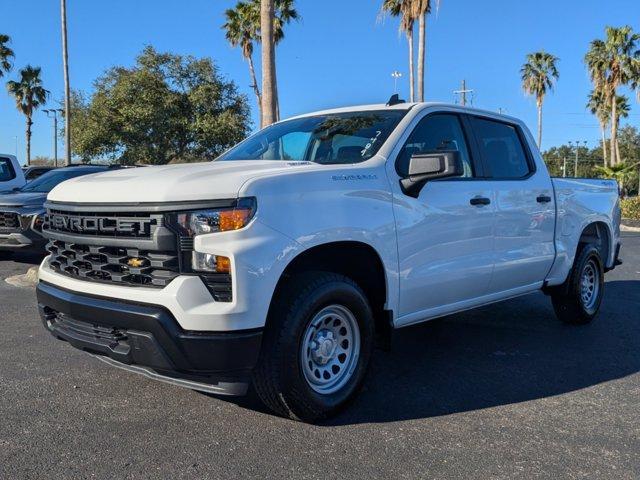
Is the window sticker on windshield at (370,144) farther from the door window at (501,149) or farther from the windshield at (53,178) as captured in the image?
the windshield at (53,178)

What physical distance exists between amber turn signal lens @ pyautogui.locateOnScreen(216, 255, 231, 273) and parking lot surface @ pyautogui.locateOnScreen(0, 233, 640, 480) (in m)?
0.98

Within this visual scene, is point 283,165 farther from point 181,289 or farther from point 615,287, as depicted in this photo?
point 615,287

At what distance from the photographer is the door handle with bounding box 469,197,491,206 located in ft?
15.2

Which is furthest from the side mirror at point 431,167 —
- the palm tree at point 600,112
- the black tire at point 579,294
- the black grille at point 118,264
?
the palm tree at point 600,112

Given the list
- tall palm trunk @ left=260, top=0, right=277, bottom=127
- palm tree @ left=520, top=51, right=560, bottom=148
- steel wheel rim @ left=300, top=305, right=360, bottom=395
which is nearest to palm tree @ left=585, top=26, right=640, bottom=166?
palm tree @ left=520, top=51, right=560, bottom=148

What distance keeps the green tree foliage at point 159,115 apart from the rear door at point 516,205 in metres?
26.3

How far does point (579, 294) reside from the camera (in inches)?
247

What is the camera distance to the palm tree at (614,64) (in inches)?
1453

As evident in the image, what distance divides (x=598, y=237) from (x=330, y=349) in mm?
4261

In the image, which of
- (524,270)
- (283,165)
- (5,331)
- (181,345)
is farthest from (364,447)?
(5,331)

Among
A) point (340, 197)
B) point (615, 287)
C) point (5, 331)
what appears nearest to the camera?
point (340, 197)

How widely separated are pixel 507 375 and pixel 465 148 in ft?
5.92

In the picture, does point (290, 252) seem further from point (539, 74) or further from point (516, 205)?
point (539, 74)

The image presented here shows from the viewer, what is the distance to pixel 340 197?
12.1ft
